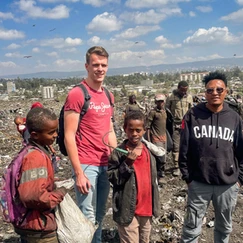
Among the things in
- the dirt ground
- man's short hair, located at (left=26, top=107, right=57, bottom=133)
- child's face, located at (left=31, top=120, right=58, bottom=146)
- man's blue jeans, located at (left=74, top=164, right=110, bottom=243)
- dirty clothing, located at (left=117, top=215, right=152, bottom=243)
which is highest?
man's short hair, located at (left=26, top=107, right=57, bottom=133)

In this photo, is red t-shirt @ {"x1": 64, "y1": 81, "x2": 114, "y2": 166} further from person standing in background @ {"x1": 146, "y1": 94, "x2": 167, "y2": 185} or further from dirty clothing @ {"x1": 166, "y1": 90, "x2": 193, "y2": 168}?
dirty clothing @ {"x1": 166, "y1": 90, "x2": 193, "y2": 168}

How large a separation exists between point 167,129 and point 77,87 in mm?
3804

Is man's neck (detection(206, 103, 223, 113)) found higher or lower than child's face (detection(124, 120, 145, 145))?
higher

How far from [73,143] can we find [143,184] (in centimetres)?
69

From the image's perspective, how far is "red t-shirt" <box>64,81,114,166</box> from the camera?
2316 millimetres

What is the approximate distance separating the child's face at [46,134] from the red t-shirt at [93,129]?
373 mm

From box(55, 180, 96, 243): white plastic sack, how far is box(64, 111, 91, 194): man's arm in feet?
0.81

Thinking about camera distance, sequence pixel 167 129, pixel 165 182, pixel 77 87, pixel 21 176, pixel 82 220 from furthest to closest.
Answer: pixel 167 129
pixel 165 182
pixel 77 87
pixel 82 220
pixel 21 176

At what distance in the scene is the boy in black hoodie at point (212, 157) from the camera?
2.52 metres

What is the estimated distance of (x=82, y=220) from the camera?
6.57 feet

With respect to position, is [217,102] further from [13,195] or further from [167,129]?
[167,129]

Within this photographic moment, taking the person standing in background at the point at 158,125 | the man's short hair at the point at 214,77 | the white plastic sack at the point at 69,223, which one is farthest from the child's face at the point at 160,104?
the white plastic sack at the point at 69,223

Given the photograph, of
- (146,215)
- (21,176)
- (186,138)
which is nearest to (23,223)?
(21,176)

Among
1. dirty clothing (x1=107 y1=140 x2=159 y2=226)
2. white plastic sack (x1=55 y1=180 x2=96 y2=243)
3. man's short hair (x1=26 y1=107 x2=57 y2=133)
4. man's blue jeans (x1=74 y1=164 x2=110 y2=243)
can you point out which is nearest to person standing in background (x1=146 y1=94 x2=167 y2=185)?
man's blue jeans (x1=74 y1=164 x2=110 y2=243)
